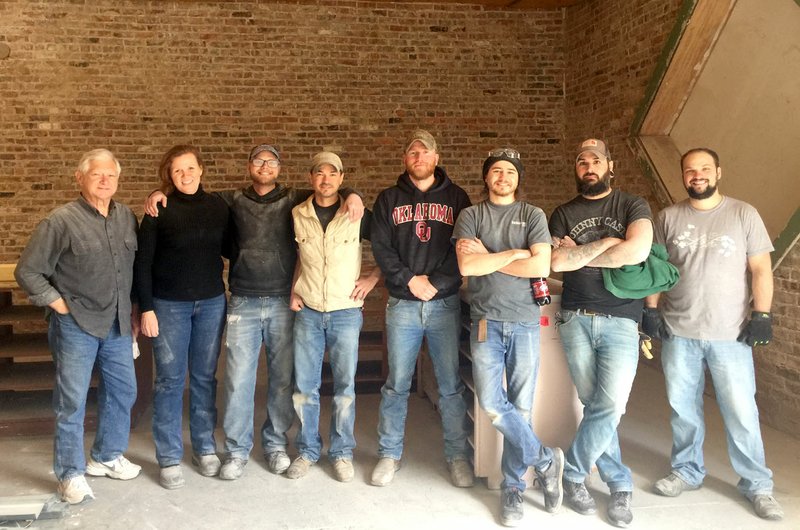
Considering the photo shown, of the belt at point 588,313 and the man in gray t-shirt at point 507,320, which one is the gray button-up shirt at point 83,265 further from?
the belt at point 588,313

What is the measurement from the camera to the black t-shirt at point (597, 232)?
3.29 m

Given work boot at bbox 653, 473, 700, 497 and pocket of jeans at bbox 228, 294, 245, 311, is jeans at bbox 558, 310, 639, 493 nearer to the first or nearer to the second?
work boot at bbox 653, 473, 700, 497

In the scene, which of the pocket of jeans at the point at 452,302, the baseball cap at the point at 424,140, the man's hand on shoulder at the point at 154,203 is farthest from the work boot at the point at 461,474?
the man's hand on shoulder at the point at 154,203

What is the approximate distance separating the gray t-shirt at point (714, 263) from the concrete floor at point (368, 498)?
2.86 ft

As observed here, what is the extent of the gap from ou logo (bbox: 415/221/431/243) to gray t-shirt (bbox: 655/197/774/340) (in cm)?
119

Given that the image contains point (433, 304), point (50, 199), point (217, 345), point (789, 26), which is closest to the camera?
point (433, 304)

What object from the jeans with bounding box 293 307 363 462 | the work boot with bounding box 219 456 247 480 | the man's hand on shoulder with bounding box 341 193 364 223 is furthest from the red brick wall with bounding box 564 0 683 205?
the work boot with bounding box 219 456 247 480

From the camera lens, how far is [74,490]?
3.48 metres

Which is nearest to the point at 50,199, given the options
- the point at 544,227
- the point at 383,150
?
the point at 383,150

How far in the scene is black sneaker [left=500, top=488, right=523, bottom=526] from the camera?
325 centimetres

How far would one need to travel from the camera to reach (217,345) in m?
3.81

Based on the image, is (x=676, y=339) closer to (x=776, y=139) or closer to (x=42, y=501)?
(x=776, y=139)

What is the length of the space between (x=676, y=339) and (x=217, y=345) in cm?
242

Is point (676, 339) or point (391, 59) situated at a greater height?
point (391, 59)
